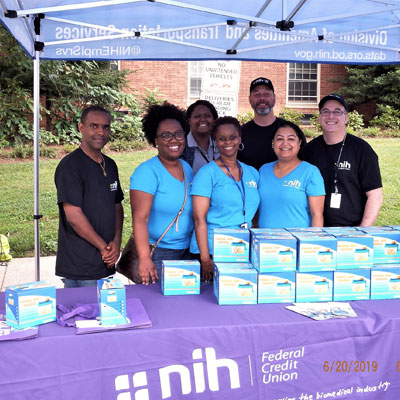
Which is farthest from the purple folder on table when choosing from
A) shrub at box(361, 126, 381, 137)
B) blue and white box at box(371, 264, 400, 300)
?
shrub at box(361, 126, 381, 137)

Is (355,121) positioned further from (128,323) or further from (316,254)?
(128,323)

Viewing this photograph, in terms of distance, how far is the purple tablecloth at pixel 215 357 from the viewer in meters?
2.02

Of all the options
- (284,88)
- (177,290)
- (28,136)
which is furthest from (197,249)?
(284,88)

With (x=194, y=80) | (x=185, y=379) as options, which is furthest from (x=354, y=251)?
(x=194, y=80)

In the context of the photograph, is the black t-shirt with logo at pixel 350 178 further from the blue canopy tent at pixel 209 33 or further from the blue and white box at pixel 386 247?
the blue canopy tent at pixel 209 33

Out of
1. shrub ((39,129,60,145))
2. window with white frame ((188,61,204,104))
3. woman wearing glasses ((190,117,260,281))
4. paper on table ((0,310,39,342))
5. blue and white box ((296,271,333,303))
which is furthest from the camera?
window with white frame ((188,61,204,104))

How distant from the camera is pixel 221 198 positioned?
9.00 ft

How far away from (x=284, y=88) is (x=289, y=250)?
42.5 ft

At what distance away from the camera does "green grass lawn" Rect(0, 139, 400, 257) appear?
7555mm

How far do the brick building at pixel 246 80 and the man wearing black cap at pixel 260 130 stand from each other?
9244mm

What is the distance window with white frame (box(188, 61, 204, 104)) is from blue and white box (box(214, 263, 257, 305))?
1184 cm

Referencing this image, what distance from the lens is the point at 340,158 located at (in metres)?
3.28

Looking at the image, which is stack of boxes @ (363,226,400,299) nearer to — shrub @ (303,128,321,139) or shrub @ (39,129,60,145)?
shrub @ (39,129,60,145)

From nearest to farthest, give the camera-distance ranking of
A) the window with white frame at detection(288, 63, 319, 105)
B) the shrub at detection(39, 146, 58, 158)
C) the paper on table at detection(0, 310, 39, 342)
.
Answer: the paper on table at detection(0, 310, 39, 342) < the shrub at detection(39, 146, 58, 158) < the window with white frame at detection(288, 63, 319, 105)
